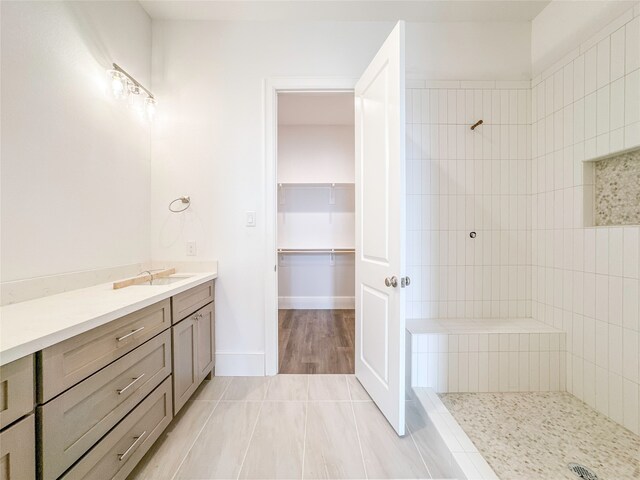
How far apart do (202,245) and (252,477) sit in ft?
4.87

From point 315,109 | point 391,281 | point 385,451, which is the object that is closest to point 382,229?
point 391,281

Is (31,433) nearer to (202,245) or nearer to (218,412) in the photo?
(218,412)

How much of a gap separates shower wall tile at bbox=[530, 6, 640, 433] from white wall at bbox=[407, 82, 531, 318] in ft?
0.40

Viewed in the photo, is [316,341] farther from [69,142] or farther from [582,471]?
[69,142]

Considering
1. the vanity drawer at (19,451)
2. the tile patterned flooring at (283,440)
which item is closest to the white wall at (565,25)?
the tile patterned flooring at (283,440)

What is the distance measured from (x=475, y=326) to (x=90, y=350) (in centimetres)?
220

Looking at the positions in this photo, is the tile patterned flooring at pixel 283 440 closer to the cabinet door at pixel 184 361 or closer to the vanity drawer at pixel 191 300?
the cabinet door at pixel 184 361

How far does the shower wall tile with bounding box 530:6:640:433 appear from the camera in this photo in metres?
1.38

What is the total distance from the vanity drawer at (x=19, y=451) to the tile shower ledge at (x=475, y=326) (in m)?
1.78

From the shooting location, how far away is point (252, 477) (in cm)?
116

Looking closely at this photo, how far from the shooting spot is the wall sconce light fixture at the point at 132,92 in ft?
5.26

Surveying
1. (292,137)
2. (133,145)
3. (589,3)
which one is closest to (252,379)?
(133,145)

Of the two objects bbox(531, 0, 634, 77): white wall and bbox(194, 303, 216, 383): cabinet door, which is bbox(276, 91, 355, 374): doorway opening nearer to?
bbox(194, 303, 216, 383): cabinet door

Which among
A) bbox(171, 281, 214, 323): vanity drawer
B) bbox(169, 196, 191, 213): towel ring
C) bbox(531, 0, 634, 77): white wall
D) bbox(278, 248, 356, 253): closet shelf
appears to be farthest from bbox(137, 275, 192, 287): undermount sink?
bbox(531, 0, 634, 77): white wall
